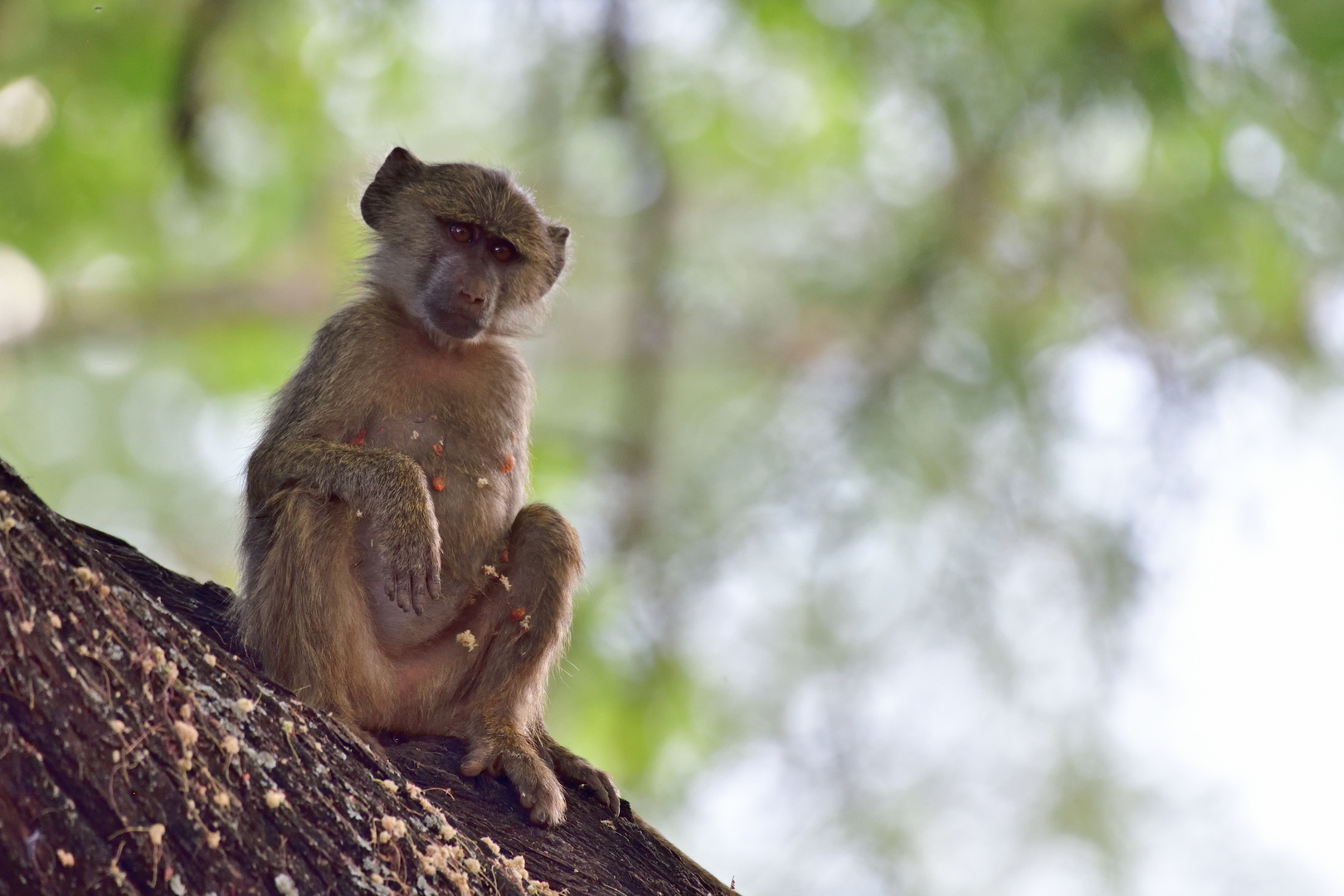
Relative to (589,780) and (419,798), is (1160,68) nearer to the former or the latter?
(589,780)

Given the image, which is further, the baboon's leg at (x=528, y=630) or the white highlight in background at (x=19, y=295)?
the white highlight in background at (x=19, y=295)

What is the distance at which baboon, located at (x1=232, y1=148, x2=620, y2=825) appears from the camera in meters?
3.95

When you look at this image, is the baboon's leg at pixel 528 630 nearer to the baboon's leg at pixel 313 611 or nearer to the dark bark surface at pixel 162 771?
the baboon's leg at pixel 313 611

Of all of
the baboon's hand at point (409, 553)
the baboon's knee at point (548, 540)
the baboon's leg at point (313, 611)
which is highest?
the baboon's knee at point (548, 540)

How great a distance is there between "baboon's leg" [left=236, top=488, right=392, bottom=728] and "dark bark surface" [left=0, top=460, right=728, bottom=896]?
60 cm

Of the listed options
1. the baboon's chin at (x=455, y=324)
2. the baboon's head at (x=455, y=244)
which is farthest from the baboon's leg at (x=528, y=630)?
the baboon's head at (x=455, y=244)

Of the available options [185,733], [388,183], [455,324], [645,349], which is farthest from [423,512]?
[645,349]

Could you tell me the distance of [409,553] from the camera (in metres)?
4.10

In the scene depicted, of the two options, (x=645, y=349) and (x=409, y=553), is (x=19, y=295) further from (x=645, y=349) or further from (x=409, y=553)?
(x=409, y=553)

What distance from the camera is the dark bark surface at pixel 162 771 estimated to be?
2.51 metres

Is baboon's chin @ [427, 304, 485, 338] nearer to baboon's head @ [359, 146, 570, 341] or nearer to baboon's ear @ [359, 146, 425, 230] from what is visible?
baboon's head @ [359, 146, 570, 341]

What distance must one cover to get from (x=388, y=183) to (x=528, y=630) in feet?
6.29

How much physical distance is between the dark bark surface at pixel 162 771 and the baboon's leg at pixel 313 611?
0.60 m

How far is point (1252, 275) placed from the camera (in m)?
8.97
